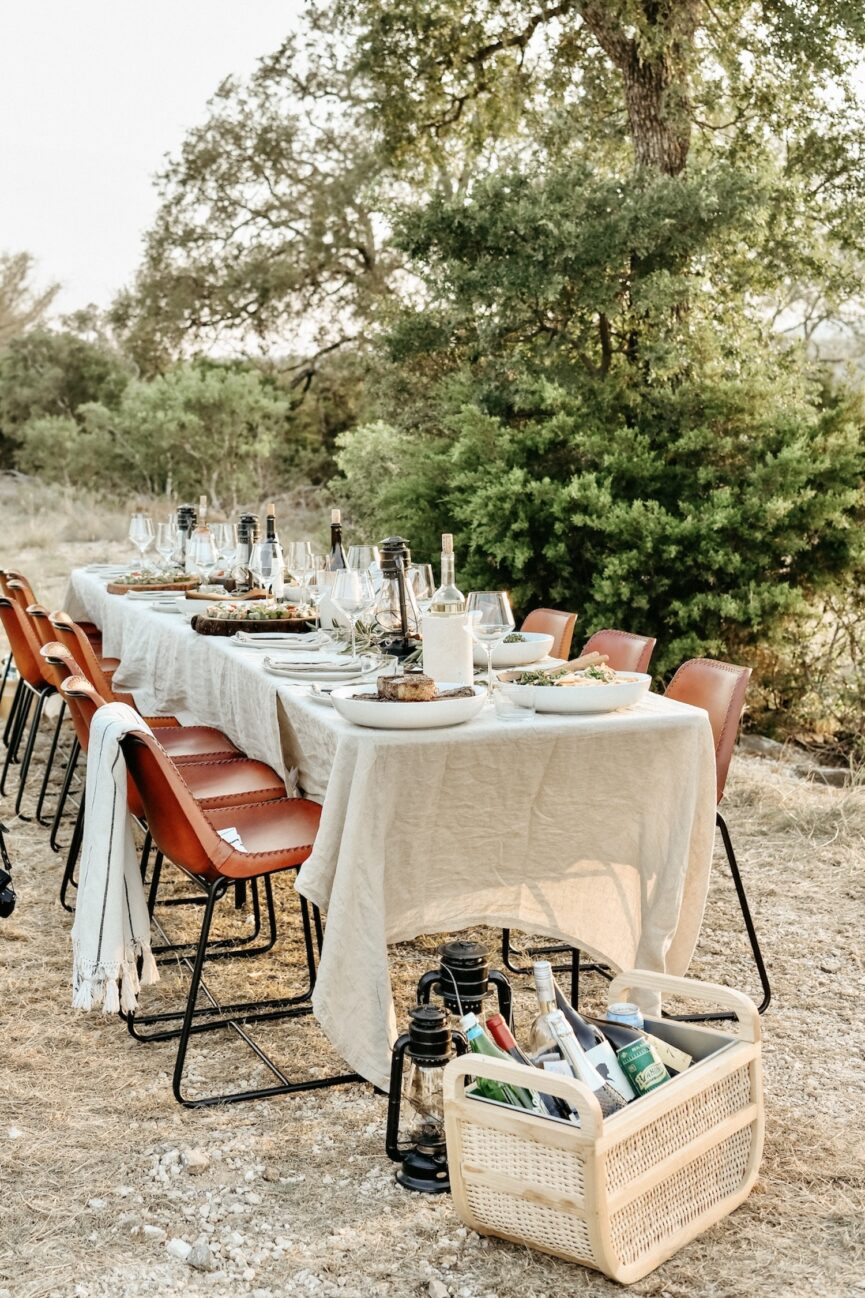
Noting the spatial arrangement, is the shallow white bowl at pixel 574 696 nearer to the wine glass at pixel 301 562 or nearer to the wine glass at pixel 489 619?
the wine glass at pixel 489 619

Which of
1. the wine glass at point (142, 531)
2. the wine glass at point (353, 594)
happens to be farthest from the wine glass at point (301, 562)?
the wine glass at point (142, 531)

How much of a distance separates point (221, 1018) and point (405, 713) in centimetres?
119

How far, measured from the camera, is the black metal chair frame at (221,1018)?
2916mm

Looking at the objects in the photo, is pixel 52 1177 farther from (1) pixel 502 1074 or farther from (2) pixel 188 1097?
(1) pixel 502 1074

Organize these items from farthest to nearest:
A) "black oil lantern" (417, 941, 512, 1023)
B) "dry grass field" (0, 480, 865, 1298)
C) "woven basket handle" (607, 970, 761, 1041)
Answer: "black oil lantern" (417, 941, 512, 1023) → "woven basket handle" (607, 970, 761, 1041) → "dry grass field" (0, 480, 865, 1298)

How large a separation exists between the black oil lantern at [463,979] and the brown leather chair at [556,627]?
1.84m

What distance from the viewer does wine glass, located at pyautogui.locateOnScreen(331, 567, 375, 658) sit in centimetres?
355

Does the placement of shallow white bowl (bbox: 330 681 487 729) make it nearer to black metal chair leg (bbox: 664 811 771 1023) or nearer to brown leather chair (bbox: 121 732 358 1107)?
brown leather chair (bbox: 121 732 358 1107)

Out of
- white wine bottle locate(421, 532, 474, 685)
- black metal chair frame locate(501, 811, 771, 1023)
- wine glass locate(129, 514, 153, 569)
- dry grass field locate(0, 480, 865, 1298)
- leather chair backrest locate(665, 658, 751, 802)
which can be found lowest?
dry grass field locate(0, 480, 865, 1298)

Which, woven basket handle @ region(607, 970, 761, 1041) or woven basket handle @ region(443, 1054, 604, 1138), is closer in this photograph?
woven basket handle @ region(443, 1054, 604, 1138)

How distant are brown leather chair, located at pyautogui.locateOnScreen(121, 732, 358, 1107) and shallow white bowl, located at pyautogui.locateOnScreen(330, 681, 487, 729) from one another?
0.38 meters

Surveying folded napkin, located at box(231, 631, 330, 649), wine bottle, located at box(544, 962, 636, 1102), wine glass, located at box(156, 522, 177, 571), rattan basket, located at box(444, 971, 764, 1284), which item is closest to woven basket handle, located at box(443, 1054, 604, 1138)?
rattan basket, located at box(444, 971, 764, 1284)

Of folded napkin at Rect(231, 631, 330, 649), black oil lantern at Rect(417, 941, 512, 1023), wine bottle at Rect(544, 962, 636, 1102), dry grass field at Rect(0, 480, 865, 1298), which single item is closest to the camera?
dry grass field at Rect(0, 480, 865, 1298)

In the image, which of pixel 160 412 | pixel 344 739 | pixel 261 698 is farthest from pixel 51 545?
pixel 344 739
